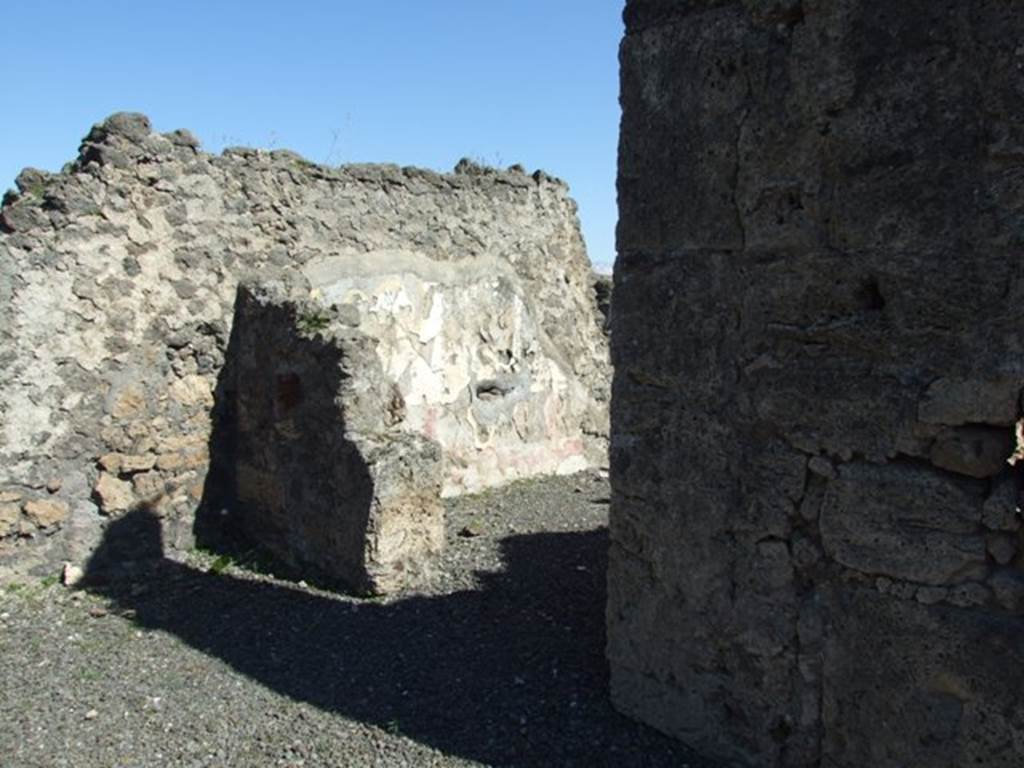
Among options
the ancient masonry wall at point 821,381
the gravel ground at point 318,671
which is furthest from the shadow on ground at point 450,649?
the ancient masonry wall at point 821,381

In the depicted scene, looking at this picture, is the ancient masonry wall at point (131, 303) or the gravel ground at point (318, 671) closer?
the gravel ground at point (318, 671)

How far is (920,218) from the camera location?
264 cm

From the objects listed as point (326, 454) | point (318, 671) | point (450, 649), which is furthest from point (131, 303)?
point (450, 649)

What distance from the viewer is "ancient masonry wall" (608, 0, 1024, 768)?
100 inches

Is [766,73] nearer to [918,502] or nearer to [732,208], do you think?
[732,208]

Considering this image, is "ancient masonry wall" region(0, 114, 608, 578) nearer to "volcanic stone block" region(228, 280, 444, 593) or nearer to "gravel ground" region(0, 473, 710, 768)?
"volcanic stone block" region(228, 280, 444, 593)

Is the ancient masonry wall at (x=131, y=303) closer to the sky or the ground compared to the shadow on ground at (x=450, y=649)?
closer to the sky

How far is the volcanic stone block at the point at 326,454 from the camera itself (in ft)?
16.6

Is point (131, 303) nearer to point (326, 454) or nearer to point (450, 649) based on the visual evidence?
point (326, 454)

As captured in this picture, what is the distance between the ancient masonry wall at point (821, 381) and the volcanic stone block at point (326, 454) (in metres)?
1.79

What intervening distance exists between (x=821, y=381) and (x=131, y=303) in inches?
176

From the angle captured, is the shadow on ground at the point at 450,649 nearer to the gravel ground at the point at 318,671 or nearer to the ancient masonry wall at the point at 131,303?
the gravel ground at the point at 318,671

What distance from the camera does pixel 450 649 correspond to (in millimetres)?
4199

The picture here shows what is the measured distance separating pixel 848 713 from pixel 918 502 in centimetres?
68
